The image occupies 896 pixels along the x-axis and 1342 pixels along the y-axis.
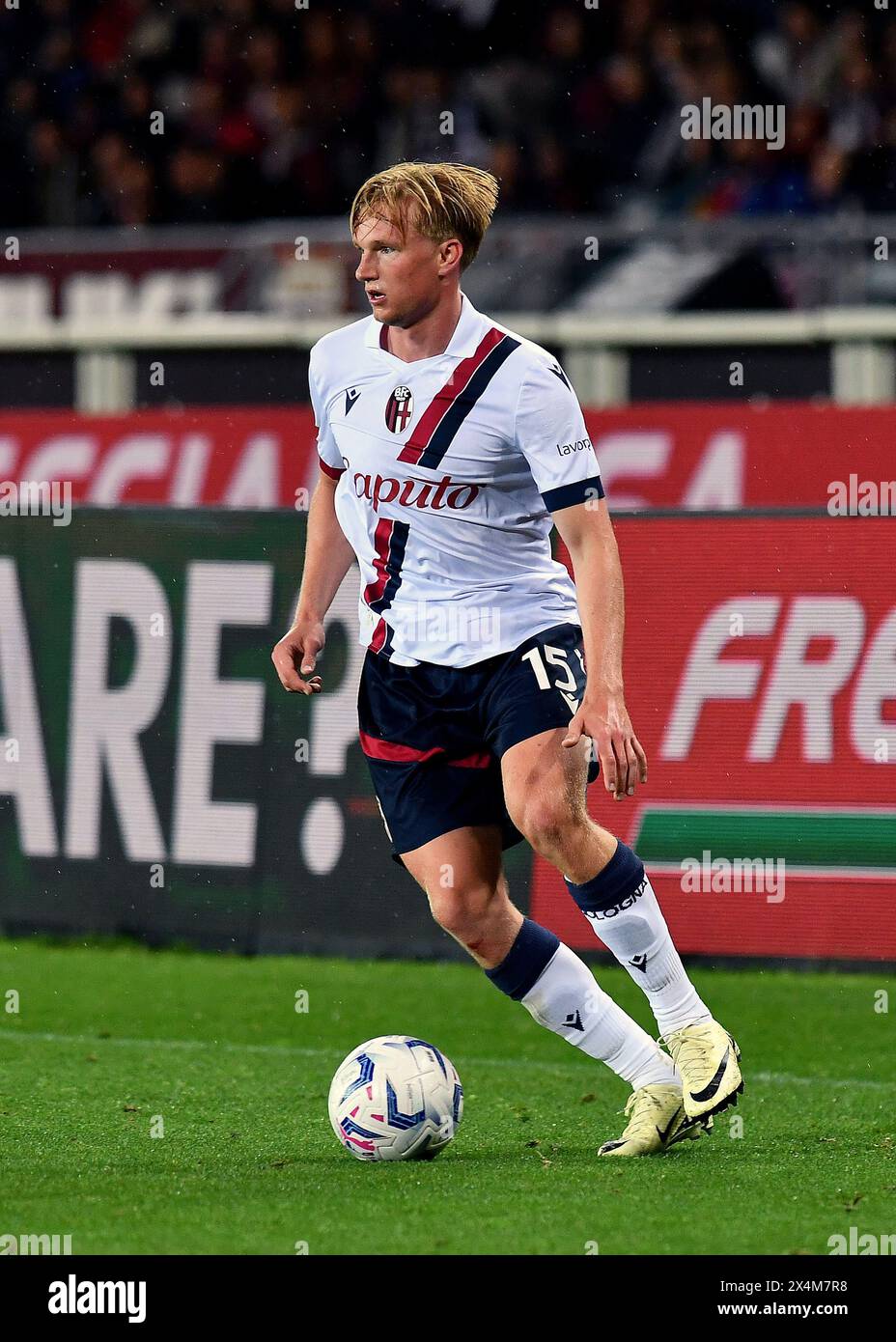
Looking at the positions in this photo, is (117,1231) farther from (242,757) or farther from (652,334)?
(652,334)

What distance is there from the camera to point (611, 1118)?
5.68m

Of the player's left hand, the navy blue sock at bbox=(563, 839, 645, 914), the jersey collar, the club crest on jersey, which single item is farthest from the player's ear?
the navy blue sock at bbox=(563, 839, 645, 914)

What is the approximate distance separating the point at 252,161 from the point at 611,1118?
11.8 m

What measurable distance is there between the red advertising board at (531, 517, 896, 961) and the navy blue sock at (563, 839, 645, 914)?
293 cm

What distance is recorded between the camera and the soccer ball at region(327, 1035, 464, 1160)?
16.3ft

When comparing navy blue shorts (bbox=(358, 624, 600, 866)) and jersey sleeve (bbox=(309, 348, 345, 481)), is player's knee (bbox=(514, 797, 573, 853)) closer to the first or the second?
navy blue shorts (bbox=(358, 624, 600, 866))

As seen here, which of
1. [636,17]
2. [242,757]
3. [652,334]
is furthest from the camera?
[636,17]

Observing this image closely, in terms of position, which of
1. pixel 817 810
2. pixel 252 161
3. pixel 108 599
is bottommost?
pixel 817 810

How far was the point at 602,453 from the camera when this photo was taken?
442 inches

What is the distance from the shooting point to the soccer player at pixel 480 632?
4.86 metres

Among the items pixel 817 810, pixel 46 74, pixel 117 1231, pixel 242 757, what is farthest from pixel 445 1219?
pixel 46 74

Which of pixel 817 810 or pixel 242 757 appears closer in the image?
pixel 817 810

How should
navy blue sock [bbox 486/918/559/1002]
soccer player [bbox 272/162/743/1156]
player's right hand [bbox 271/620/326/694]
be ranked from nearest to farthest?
1. soccer player [bbox 272/162/743/1156]
2. navy blue sock [bbox 486/918/559/1002]
3. player's right hand [bbox 271/620/326/694]
